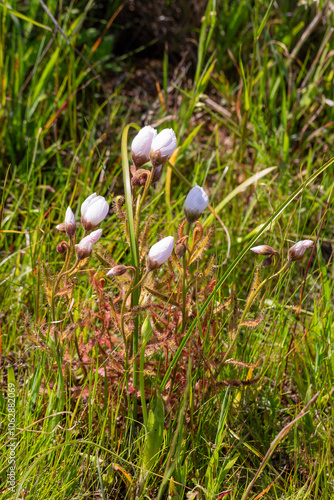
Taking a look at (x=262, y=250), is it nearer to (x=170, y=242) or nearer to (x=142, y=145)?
(x=170, y=242)

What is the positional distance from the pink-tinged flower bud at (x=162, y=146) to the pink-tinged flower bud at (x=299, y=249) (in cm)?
37

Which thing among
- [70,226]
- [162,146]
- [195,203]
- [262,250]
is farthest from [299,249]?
[70,226]

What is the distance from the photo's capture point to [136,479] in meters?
1.21

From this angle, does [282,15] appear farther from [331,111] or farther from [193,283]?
[193,283]

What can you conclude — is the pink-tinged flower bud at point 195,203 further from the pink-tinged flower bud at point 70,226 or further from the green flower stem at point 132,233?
the pink-tinged flower bud at point 70,226

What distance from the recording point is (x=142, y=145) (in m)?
1.14

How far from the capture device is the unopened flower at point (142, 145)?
3.73ft

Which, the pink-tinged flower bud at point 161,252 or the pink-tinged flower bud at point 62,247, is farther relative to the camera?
the pink-tinged flower bud at point 62,247

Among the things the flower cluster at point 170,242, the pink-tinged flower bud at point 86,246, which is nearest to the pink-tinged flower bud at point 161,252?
the flower cluster at point 170,242

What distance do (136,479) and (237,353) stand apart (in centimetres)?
46

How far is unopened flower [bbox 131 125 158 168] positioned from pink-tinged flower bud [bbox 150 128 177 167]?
0.02m

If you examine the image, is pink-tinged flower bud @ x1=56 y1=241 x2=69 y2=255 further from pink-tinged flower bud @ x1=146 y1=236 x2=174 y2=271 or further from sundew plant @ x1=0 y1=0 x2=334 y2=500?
pink-tinged flower bud @ x1=146 y1=236 x2=174 y2=271

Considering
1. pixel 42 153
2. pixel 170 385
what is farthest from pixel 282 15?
pixel 170 385

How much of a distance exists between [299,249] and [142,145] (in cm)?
44
